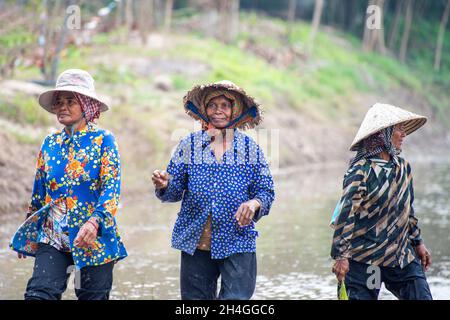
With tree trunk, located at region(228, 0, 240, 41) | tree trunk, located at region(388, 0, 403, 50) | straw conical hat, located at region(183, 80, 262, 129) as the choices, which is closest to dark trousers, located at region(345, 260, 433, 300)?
straw conical hat, located at region(183, 80, 262, 129)

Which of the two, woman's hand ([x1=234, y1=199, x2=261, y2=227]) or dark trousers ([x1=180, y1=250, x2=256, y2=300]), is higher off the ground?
woman's hand ([x1=234, y1=199, x2=261, y2=227])

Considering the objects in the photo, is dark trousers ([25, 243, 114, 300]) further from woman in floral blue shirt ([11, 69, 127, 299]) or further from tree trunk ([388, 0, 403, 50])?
tree trunk ([388, 0, 403, 50])

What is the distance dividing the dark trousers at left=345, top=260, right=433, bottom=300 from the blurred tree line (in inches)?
434

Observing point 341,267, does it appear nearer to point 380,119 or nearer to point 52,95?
point 380,119

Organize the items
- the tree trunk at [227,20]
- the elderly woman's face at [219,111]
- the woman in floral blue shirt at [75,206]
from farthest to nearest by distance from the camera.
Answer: the tree trunk at [227,20], the elderly woman's face at [219,111], the woman in floral blue shirt at [75,206]

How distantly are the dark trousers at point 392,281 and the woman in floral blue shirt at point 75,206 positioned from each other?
4.80 ft

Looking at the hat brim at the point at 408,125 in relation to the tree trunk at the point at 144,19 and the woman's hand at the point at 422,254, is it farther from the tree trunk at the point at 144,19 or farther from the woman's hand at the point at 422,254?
the tree trunk at the point at 144,19

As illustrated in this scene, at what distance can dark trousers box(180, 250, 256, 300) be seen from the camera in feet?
17.7

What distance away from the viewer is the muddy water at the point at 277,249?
806 centimetres

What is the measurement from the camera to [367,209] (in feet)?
18.4

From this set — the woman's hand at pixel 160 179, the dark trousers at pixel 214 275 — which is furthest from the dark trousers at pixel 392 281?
the woman's hand at pixel 160 179

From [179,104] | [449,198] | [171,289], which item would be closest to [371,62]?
[179,104]

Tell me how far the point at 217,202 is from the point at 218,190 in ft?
0.24
